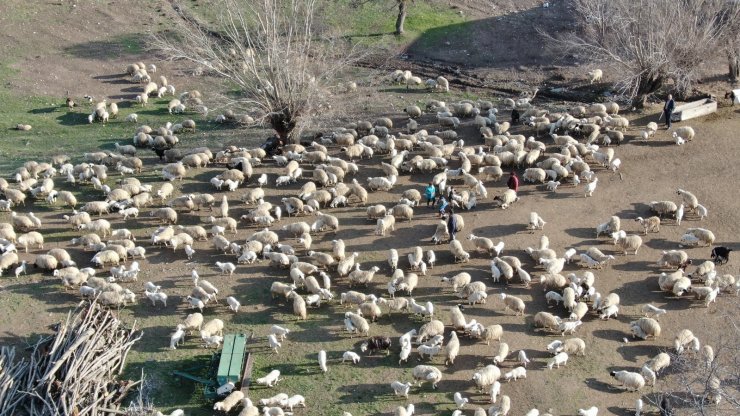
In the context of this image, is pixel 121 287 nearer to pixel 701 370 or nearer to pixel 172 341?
pixel 172 341

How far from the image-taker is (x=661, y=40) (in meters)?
30.9

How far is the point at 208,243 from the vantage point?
956 inches

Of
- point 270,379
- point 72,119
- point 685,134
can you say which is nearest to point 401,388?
point 270,379

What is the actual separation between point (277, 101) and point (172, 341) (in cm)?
1192

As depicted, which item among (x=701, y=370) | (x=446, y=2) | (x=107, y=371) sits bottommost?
(x=107, y=371)

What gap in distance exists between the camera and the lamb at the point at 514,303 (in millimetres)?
20766

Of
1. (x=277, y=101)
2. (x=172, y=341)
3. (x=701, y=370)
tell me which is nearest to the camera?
(x=701, y=370)

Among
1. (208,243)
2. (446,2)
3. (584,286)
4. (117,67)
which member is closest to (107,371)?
(208,243)

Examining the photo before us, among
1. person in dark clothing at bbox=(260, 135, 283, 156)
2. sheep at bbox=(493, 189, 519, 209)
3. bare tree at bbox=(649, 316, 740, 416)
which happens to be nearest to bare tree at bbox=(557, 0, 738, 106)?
sheep at bbox=(493, 189, 519, 209)

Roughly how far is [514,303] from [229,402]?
25.0 feet

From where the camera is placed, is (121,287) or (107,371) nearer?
(107,371)

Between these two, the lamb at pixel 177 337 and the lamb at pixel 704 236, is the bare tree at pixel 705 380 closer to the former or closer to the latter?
the lamb at pixel 704 236

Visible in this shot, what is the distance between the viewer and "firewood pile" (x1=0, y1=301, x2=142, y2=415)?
17.1 meters

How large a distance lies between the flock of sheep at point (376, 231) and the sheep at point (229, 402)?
43 mm
